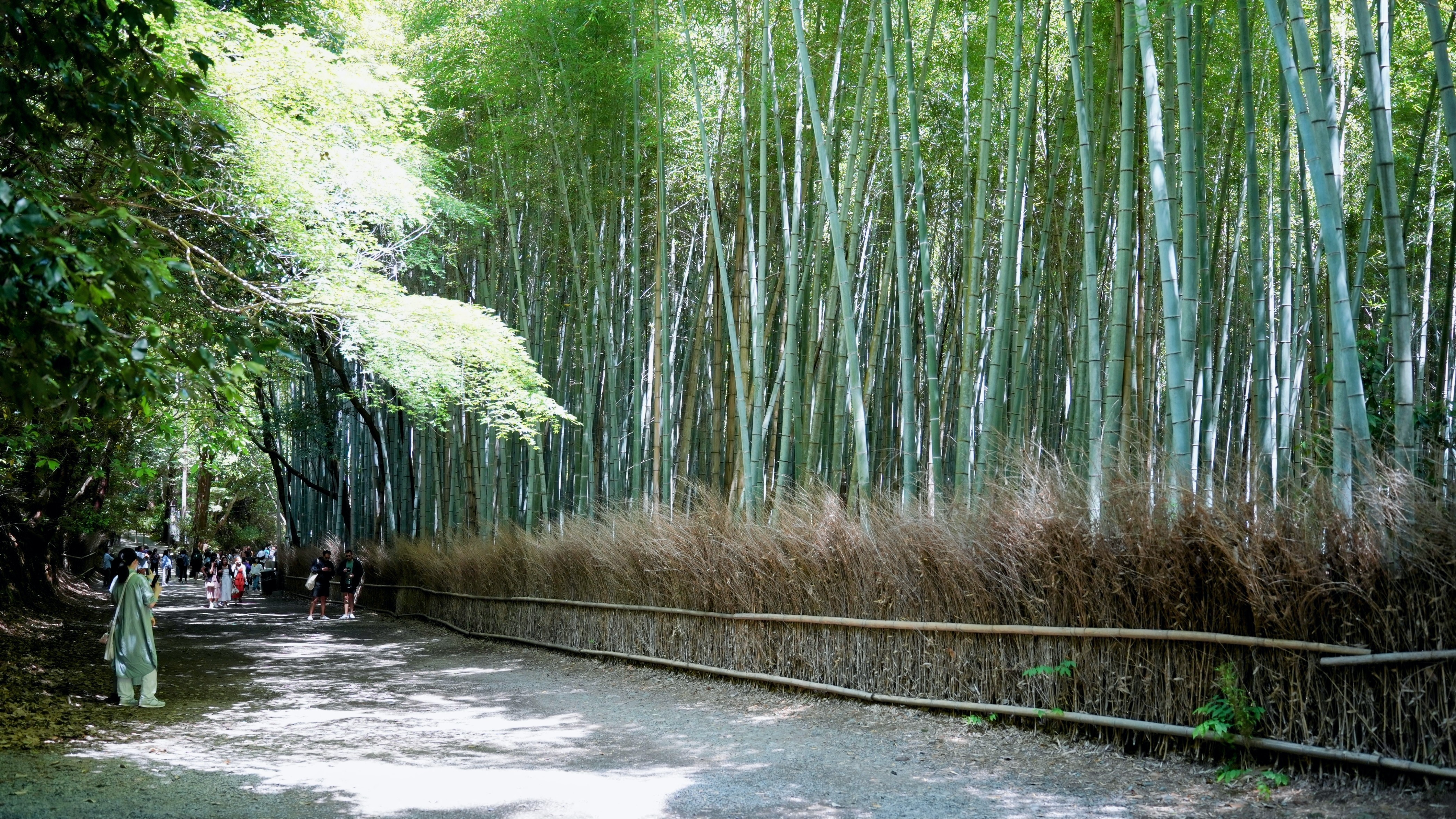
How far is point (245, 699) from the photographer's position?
6547 mm

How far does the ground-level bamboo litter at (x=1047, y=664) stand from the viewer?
11.1 ft

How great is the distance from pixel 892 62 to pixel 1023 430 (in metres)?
2.52

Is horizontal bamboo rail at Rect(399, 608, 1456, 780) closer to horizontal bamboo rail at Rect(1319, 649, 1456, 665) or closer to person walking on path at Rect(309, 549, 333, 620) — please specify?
horizontal bamboo rail at Rect(1319, 649, 1456, 665)

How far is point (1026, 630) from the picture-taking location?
188 inches

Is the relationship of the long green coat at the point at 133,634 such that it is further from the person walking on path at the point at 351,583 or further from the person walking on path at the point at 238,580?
the person walking on path at the point at 238,580

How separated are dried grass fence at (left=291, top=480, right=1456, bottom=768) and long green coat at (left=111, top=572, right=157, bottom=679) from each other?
10.0 ft

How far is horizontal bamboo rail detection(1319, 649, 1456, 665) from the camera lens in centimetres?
315

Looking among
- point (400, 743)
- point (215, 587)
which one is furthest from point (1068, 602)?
point (215, 587)

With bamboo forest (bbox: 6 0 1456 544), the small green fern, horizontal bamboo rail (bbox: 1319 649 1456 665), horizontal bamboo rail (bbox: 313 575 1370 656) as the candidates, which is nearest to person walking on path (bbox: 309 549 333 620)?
bamboo forest (bbox: 6 0 1456 544)

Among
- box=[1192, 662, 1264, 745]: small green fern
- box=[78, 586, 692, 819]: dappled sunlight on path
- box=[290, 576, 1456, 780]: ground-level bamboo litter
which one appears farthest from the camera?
box=[78, 586, 692, 819]: dappled sunlight on path

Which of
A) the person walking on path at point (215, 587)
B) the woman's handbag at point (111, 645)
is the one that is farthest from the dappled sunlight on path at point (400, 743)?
the person walking on path at point (215, 587)

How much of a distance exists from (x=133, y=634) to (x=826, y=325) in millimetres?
5104

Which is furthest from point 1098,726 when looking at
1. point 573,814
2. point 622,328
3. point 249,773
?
point 622,328

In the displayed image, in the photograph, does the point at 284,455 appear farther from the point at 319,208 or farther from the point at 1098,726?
the point at 1098,726
